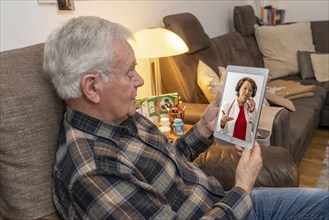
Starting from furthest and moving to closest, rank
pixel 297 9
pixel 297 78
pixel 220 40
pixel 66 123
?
pixel 297 9 → pixel 297 78 → pixel 220 40 → pixel 66 123

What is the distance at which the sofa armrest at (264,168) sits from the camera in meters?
1.24

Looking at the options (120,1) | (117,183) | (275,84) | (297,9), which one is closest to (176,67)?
(120,1)

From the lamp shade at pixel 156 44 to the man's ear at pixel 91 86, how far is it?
2.45 ft

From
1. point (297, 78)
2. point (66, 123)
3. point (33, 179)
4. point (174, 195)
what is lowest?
point (297, 78)

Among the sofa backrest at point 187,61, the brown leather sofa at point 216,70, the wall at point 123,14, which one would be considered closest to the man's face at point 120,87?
the wall at point 123,14

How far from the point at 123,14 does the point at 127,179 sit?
1.25 m

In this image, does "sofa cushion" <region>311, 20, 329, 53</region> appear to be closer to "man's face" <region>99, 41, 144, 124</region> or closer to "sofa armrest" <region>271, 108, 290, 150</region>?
"sofa armrest" <region>271, 108, 290, 150</region>

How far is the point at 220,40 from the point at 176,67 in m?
0.73

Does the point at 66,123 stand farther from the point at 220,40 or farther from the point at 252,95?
the point at 220,40

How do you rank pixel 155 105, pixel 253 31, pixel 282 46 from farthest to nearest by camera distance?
1. pixel 253 31
2. pixel 282 46
3. pixel 155 105

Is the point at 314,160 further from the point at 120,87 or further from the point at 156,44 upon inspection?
the point at 120,87

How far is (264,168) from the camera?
4.13 ft

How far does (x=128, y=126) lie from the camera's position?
993 millimetres

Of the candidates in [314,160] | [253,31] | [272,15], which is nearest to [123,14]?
[314,160]
